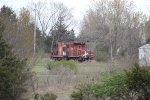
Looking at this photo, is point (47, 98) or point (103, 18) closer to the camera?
point (47, 98)

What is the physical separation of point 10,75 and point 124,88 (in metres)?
2.89

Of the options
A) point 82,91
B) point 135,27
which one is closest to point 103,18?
point 135,27

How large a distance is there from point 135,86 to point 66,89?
1018 cm

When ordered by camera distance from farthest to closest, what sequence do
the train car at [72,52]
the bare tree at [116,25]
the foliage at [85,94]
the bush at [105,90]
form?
the bare tree at [116,25] < the train car at [72,52] < the foliage at [85,94] < the bush at [105,90]

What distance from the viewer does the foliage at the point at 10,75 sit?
1091 centimetres

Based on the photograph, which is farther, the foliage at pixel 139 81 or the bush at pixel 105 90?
the bush at pixel 105 90

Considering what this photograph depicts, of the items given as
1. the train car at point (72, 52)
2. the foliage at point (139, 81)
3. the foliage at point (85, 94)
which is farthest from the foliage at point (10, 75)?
the train car at point (72, 52)

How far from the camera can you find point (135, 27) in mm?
77312

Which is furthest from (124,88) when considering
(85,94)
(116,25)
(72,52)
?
(116,25)

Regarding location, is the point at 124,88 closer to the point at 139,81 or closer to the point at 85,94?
the point at 139,81

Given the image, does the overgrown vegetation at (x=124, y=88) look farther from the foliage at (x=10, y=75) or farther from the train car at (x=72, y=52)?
the train car at (x=72, y=52)

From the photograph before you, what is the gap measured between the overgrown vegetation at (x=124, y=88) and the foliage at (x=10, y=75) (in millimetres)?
1512

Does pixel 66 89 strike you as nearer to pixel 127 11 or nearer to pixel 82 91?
pixel 82 91

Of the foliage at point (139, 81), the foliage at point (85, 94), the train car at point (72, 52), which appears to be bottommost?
the foliage at point (85, 94)
